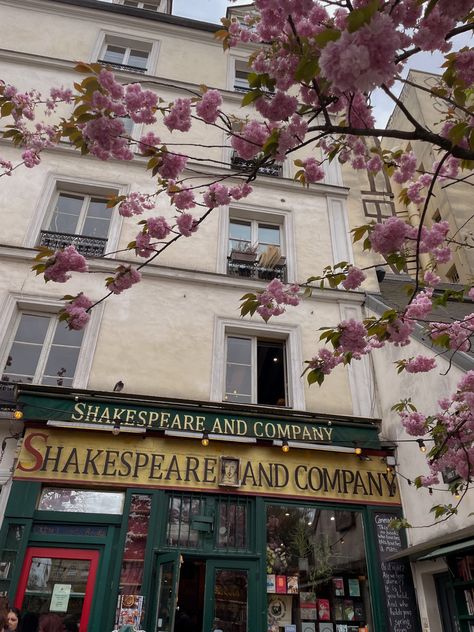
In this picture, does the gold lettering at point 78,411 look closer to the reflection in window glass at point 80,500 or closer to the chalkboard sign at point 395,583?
the reflection in window glass at point 80,500

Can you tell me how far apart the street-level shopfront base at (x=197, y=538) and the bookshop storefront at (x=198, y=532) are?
0.05 ft

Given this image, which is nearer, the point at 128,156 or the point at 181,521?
the point at 128,156

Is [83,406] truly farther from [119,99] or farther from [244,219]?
[244,219]

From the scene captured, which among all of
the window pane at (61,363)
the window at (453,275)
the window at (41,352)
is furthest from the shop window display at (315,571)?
the window at (453,275)

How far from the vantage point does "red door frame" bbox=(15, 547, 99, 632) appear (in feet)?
17.5

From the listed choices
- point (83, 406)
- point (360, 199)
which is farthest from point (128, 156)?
point (360, 199)

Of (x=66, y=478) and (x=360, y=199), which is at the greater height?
(x=360, y=199)

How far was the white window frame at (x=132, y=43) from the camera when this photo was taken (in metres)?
11.6

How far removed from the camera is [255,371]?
25.3 ft

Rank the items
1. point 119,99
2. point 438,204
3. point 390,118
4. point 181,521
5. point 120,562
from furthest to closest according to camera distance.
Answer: point 390,118, point 438,204, point 181,521, point 120,562, point 119,99

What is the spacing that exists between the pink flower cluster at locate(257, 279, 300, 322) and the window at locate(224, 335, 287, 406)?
231 cm

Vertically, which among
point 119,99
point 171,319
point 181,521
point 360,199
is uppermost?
point 360,199

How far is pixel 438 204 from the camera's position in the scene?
603 inches

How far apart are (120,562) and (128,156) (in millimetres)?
4859
